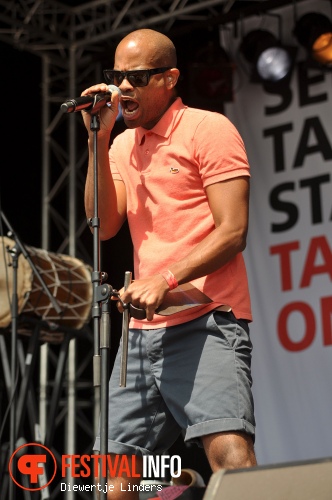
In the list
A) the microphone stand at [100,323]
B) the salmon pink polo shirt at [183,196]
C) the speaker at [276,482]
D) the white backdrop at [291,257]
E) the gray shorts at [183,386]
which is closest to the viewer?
the speaker at [276,482]

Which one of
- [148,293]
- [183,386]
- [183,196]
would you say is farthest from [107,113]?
[183,386]

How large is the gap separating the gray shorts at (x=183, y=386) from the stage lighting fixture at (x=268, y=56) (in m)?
3.61

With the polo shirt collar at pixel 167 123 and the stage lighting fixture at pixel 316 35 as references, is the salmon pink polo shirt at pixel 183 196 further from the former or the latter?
the stage lighting fixture at pixel 316 35

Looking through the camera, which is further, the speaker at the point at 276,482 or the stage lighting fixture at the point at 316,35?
the stage lighting fixture at the point at 316,35

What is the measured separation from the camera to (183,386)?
2.68m

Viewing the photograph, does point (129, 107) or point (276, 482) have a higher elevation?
point (129, 107)

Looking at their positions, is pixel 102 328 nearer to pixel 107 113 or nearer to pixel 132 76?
pixel 107 113

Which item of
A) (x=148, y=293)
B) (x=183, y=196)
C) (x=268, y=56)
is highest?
(x=268, y=56)

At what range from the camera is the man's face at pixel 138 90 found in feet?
9.35

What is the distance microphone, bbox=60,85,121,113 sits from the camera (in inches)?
104

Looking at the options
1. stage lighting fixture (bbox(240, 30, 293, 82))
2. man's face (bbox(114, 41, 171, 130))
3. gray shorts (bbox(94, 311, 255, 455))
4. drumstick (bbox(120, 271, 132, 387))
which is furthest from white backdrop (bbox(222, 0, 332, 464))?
drumstick (bbox(120, 271, 132, 387))

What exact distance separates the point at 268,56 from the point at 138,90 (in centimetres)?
337

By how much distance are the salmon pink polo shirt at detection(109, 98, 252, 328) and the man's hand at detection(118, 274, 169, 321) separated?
0.22 m

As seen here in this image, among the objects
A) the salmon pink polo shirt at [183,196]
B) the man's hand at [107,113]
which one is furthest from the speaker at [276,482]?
the man's hand at [107,113]
